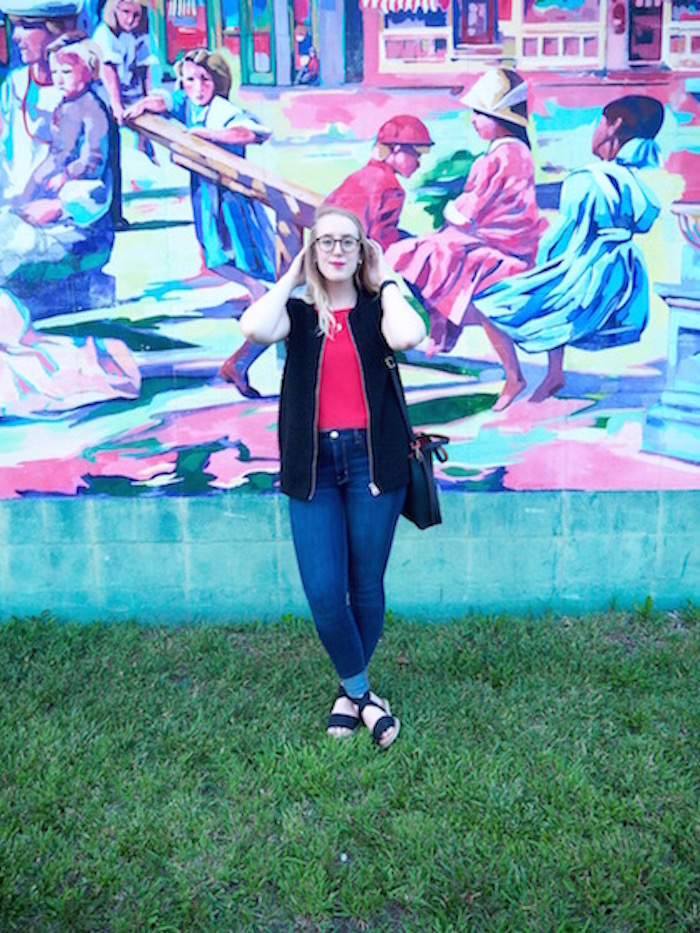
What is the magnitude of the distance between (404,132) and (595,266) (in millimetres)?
1022

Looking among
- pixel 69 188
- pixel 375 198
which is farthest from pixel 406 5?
pixel 69 188

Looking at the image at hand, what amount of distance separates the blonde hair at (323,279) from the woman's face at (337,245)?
0.07 feet

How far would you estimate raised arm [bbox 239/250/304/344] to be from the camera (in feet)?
9.82

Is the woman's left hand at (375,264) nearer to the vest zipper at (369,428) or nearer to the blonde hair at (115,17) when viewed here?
the vest zipper at (369,428)

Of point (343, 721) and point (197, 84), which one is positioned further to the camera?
point (197, 84)

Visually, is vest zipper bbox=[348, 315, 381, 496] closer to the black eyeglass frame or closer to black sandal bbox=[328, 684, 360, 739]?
the black eyeglass frame

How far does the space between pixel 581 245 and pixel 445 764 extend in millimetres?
2320

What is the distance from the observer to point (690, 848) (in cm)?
261

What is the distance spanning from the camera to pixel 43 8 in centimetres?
389

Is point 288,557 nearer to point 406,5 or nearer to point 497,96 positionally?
point 497,96

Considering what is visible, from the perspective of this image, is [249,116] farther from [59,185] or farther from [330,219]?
[330,219]

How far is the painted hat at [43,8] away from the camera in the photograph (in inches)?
153

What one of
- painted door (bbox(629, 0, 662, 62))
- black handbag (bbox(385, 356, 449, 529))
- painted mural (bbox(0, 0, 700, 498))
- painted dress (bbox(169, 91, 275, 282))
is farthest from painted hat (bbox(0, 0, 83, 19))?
A: painted door (bbox(629, 0, 662, 62))

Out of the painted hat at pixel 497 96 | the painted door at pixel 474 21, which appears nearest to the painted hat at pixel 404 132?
the painted hat at pixel 497 96
